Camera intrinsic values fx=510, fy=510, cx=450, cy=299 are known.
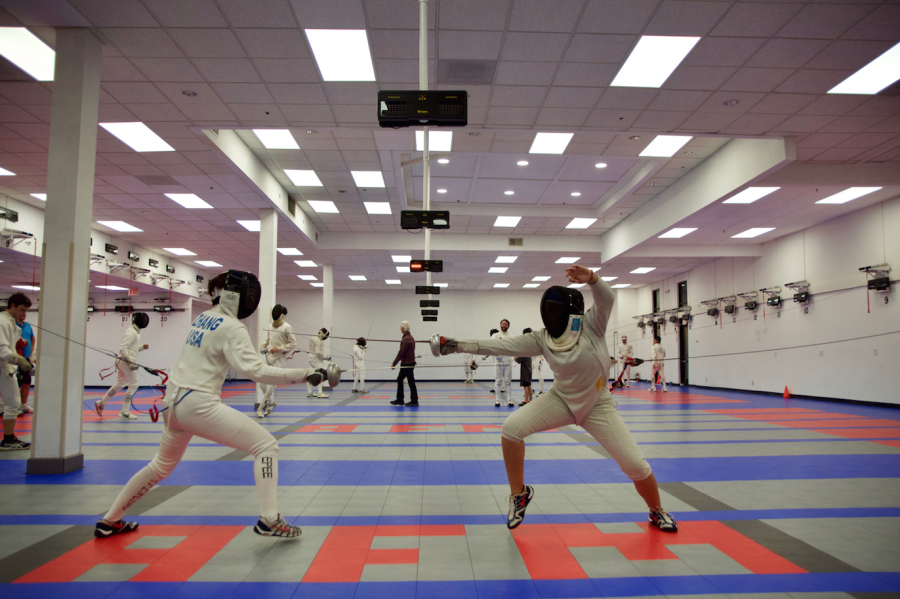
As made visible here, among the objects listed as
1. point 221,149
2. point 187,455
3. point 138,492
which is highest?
point 221,149

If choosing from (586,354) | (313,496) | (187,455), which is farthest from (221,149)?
(586,354)

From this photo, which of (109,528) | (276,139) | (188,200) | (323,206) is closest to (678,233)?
(323,206)

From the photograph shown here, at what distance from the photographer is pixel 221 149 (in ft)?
23.3

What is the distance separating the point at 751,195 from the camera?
9.08 meters

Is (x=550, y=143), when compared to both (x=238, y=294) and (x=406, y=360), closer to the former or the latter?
(x=406, y=360)

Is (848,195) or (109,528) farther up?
(848,195)

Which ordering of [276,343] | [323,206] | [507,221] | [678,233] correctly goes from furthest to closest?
[507,221] < [678,233] < [323,206] < [276,343]

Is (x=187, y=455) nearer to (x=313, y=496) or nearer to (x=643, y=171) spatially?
(x=313, y=496)

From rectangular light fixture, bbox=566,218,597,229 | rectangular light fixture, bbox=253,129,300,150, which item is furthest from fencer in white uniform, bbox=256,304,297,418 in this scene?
rectangular light fixture, bbox=566,218,597,229

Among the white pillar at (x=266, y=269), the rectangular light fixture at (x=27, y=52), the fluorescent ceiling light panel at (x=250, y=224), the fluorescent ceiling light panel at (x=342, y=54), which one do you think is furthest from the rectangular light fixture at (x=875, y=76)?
the fluorescent ceiling light panel at (x=250, y=224)

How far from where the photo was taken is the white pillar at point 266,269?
9.31 meters

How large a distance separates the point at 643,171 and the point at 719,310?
319 inches

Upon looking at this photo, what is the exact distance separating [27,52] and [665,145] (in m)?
7.80

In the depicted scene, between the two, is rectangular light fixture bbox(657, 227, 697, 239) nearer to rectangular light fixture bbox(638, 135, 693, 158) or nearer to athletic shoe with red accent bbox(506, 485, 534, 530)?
rectangular light fixture bbox(638, 135, 693, 158)
